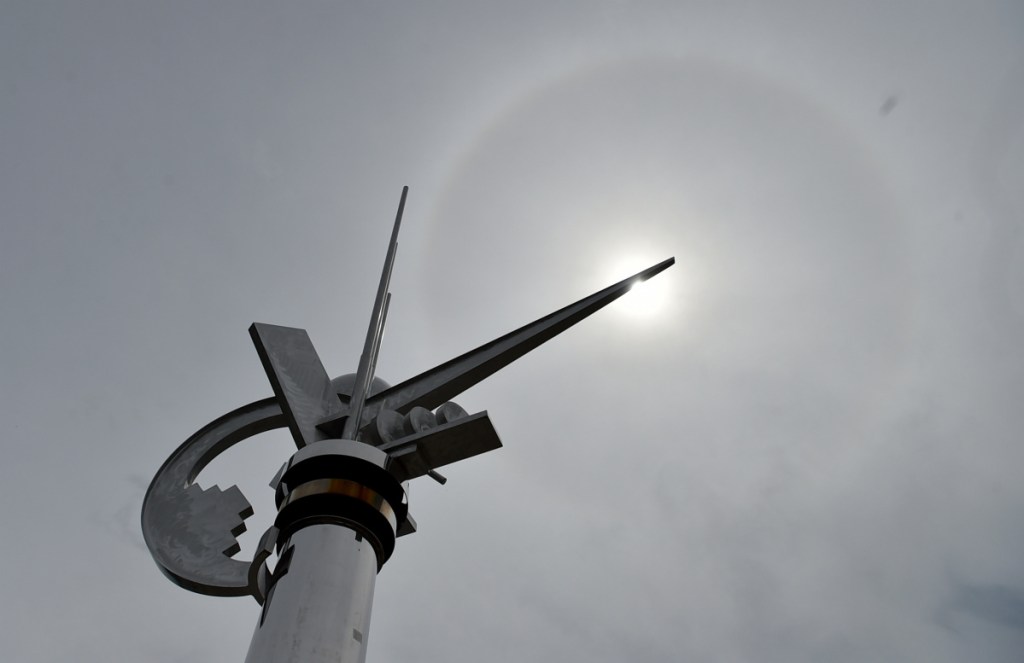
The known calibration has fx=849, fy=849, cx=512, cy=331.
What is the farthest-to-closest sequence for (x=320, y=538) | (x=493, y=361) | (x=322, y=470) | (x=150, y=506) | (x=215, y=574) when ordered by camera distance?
Answer: (x=493, y=361) → (x=150, y=506) → (x=215, y=574) → (x=322, y=470) → (x=320, y=538)

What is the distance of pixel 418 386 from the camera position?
42.0 feet

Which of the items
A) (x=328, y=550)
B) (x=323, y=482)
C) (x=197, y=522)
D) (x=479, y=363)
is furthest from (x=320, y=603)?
(x=479, y=363)

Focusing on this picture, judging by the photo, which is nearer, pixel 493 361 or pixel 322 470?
pixel 322 470

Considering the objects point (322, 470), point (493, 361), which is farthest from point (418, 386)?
point (322, 470)

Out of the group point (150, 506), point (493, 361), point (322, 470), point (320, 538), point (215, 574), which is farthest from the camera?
point (493, 361)

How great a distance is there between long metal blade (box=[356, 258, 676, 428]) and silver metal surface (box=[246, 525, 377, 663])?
324cm

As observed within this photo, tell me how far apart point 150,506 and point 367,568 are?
4335 millimetres

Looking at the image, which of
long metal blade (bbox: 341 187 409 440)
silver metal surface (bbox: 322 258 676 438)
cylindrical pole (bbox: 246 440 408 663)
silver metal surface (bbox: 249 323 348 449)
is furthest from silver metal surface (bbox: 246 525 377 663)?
silver metal surface (bbox: 322 258 676 438)

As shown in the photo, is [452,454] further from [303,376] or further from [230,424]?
[230,424]

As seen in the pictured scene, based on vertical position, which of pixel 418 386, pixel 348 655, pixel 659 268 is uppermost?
pixel 659 268

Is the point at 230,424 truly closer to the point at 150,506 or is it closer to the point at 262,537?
the point at 150,506

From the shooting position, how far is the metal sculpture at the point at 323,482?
882 cm

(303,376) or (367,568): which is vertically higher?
(303,376)

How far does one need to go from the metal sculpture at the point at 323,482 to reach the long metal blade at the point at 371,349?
2 centimetres
